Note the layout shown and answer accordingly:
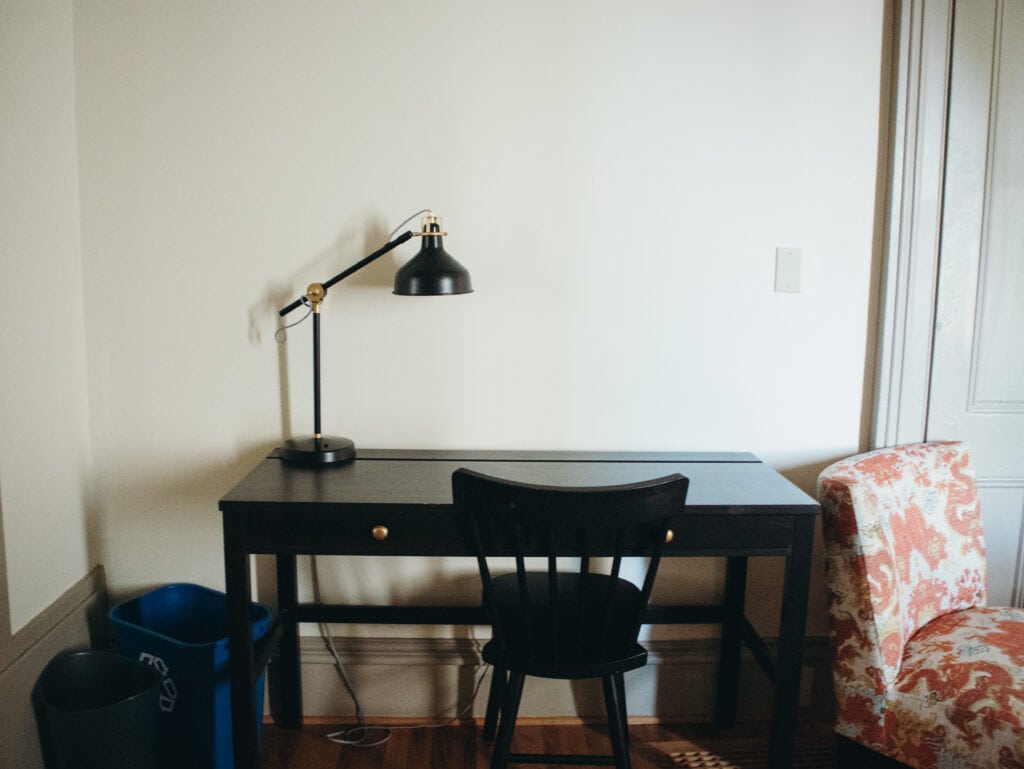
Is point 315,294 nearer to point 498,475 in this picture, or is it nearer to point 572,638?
point 498,475

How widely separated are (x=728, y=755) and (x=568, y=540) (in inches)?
33.0

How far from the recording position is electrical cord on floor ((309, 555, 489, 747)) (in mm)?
1959

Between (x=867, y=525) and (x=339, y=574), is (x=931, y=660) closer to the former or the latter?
(x=867, y=525)

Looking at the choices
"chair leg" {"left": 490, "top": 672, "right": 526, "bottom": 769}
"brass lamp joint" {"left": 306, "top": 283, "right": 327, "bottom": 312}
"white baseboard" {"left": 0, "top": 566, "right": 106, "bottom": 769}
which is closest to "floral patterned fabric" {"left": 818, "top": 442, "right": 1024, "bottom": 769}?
"chair leg" {"left": 490, "top": 672, "right": 526, "bottom": 769}

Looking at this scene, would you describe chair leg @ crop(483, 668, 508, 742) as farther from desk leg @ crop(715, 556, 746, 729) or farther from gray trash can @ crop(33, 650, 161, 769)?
gray trash can @ crop(33, 650, 161, 769)

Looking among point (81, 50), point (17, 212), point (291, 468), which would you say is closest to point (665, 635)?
point (291, 468)

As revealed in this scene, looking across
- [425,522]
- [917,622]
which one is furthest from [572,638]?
[917,622]

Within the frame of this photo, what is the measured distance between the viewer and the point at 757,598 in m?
2.05

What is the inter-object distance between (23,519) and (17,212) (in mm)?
659

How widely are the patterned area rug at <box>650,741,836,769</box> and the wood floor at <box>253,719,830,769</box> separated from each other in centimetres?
1

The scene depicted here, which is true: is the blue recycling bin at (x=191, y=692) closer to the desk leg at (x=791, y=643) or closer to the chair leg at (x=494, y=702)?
the chair leg at (x=494, y=702)

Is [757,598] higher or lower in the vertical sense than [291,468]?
lower

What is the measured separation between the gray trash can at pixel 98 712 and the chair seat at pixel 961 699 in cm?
157

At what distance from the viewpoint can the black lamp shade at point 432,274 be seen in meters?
1.67
